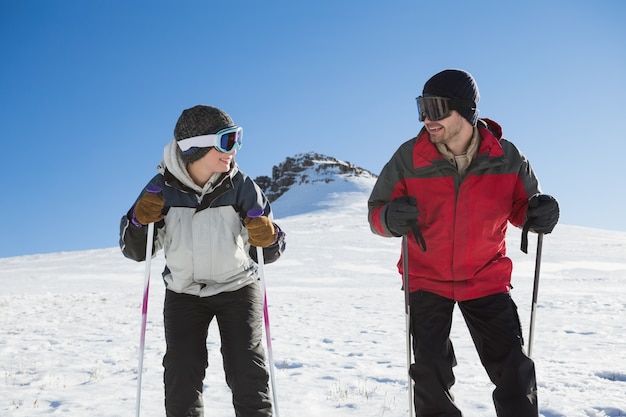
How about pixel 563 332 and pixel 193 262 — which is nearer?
pixel 193 262

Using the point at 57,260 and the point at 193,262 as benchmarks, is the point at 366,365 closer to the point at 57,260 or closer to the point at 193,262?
the point at 193,262

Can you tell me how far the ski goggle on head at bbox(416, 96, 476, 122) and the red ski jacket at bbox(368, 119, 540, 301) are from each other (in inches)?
6.0

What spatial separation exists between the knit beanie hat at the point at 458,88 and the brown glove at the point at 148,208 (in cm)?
193

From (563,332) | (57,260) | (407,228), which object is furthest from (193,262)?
(57,260)

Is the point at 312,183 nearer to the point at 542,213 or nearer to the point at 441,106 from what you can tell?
the point at 441,106

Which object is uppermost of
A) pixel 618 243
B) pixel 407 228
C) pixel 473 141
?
pixel 473 141

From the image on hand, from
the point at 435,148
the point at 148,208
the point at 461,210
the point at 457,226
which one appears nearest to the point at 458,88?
the point at 435,148

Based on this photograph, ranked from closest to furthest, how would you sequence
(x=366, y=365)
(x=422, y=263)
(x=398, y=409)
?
(x=422, y=263) → (x=398, y=409) → (x=366, y=365)

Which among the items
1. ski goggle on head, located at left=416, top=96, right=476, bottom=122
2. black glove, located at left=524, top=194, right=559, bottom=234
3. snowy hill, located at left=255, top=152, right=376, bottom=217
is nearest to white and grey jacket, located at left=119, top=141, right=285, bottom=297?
ski goggle on head, located at left=416, top=96, right=476, bottom=122

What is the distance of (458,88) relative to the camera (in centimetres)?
317

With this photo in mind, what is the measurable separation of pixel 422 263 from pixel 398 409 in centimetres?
155

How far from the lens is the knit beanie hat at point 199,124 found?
3.28 metres

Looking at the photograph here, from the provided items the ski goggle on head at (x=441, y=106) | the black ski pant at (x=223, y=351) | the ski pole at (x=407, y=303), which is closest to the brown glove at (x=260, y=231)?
the black ski pant at (x=223, y=351)

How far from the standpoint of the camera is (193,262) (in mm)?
3168
